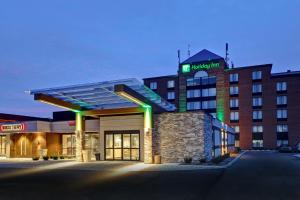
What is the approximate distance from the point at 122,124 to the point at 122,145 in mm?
2021

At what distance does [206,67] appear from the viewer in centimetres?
8100

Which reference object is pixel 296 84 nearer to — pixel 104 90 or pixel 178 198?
pixel 104 90

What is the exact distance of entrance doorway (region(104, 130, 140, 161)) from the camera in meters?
31.8

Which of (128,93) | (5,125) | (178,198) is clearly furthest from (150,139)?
(5,125)

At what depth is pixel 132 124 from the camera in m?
32.0

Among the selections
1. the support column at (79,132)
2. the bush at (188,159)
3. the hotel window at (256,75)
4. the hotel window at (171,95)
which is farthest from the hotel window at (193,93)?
the bush at (188,159)

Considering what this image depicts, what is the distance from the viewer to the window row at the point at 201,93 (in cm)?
8031

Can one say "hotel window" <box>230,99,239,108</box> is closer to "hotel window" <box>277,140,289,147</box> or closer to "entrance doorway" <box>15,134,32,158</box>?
"hotel window" <box>277,140,289,147</box>

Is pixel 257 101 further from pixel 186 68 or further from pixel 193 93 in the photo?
pixel 186 68

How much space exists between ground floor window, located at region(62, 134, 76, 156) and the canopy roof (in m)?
8.32

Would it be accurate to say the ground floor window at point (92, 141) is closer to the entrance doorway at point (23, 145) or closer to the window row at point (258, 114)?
the entrance doorway at point (23, 145)

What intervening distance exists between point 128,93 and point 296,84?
56751 mm

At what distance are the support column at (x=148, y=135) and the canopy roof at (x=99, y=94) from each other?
43.6 inches

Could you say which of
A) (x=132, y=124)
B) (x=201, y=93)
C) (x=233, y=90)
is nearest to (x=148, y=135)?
(x=132, y=124)
